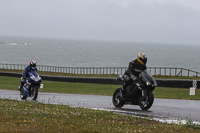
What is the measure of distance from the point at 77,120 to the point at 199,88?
726 inches

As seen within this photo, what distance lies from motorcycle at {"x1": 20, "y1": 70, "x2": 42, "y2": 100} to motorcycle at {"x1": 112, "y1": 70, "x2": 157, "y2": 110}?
5065mm

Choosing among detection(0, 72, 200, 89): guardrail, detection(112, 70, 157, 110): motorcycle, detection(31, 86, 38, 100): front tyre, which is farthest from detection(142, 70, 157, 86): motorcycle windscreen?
detection(0, 72, 200, 89): guardrail

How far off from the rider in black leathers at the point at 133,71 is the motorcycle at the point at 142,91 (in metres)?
0.06

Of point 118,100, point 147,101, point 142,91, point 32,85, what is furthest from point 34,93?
point 147,101

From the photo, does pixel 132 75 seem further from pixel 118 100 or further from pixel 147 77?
pixel 118 100

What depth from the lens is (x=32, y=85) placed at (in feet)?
56.9

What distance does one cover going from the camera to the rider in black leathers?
1255cm

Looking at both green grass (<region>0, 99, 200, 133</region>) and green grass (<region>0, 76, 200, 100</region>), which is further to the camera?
green grass (<region>0, 76, 200, 100</region>)

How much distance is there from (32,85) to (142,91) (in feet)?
21.3

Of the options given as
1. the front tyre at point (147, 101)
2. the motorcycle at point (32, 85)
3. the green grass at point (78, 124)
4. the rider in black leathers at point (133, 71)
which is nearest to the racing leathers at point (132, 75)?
the rider in black leathers at point (133, 71)

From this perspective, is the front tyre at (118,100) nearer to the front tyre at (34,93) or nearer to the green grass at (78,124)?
the green grass at (78,124)

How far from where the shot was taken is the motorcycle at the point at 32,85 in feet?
56.2

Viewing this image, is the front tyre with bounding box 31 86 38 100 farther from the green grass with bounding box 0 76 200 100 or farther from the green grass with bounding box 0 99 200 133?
the green grass with bounding box 0 99 200 133

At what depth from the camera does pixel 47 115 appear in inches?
401
